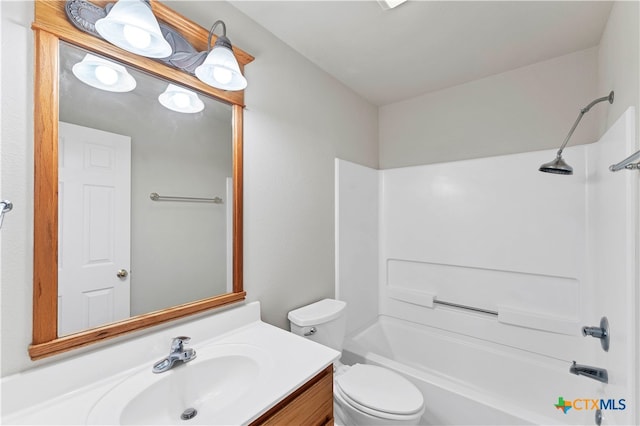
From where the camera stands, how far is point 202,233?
4.11 feet

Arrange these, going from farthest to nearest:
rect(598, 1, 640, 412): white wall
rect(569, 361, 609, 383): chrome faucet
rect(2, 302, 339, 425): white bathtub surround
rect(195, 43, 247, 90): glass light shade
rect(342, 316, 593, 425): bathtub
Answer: rect(342, 316, 593, 425): bathtub, rect(569, 361, 609, 383): chrome faucet, rect(195, 43, 247, 90): glass light shade, rect(598, 1, 640, 412): white wall, rect(2, 302, 339, 425): white bathtub surround

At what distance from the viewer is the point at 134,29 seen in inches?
35.4

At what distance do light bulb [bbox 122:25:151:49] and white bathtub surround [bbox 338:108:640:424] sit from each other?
→ 5.18ft

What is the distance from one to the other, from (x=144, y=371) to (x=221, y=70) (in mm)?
1202

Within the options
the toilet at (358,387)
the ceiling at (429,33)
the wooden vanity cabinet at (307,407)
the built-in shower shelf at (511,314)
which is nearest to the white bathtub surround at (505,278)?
the built-in shower shelf at (511,314)

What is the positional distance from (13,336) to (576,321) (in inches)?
106

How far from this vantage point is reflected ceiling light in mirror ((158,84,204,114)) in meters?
1.11

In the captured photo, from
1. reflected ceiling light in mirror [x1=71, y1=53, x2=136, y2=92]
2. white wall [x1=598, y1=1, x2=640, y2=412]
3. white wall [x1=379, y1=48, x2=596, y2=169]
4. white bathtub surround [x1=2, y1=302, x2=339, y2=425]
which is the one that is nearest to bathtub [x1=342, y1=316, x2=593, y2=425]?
white wall [x1=598, y1=1, x2=640, y2=412]

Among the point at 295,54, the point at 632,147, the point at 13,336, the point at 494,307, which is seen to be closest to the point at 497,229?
the point at 494,307

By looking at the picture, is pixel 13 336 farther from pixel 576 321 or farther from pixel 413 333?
pixel 576 321

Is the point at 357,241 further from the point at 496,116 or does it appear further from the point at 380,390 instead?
the point at 496,116

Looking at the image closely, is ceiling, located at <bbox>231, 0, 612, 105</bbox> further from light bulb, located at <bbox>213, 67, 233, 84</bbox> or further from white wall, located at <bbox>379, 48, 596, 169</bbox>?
light bulb, located at <bbox>213, 67, 233, 84</bbox>

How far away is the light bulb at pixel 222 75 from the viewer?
3.76ft

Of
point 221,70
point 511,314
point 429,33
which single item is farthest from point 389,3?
point 511,314
